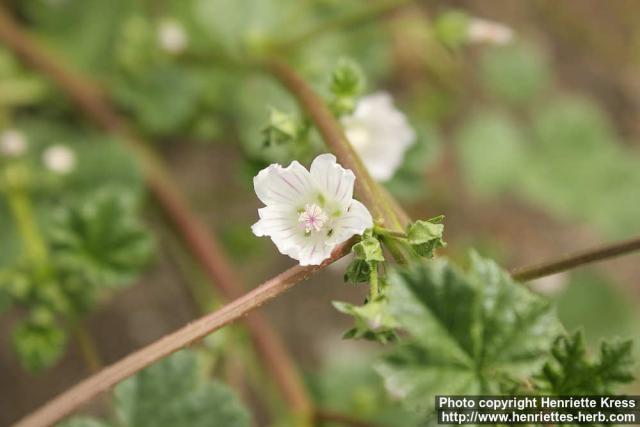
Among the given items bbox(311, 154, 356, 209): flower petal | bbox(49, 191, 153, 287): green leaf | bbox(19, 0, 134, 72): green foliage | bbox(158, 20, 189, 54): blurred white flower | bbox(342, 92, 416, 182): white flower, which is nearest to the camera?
bbox(311, 154, 356, 209): flower petal

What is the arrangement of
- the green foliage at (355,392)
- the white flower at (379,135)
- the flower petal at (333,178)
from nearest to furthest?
1. the flower petal at (333,178)
2. the white flower at (379,135)
3. the green foliage at (355,392)

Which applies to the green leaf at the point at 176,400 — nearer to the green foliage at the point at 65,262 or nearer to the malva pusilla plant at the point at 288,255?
the malva pusilla plant at the point at 288,255

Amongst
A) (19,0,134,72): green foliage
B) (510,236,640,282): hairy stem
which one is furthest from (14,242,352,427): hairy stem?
(19,0,134,72): green foliage

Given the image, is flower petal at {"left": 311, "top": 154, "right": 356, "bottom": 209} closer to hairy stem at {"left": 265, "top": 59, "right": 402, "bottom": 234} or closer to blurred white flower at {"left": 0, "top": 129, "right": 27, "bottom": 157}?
hairy stem at {"left": 265, "top": 59, "right": 402, "bottom": 234}

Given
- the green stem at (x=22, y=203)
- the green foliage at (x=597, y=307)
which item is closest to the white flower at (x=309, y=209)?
the green stem at (x=22, y=203)

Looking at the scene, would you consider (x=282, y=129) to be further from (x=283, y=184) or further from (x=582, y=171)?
(x=582, y=171)

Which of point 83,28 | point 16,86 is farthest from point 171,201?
point 83,28
